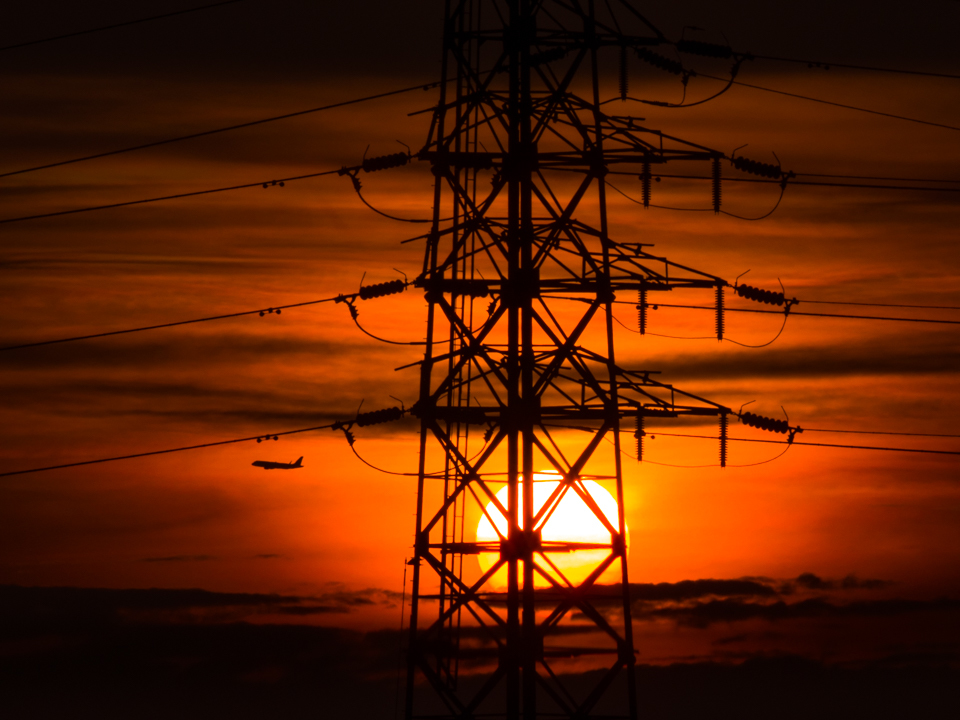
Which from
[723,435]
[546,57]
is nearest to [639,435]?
[723,435]

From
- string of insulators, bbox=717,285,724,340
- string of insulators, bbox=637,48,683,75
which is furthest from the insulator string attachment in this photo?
string of insulators, bbox=637,48,683,75

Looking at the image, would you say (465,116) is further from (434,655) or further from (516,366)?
(434,655)

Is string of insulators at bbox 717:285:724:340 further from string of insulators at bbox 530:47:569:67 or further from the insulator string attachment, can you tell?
string of insulators at bbox 530:47:569:67

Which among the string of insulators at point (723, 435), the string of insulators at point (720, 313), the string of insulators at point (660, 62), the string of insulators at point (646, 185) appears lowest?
the string of insulators at point (723, 435)

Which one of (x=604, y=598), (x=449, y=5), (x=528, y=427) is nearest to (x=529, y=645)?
(x=604, y=598)

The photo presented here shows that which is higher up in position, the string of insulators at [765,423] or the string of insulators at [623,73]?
the string of insulators at [623,73]

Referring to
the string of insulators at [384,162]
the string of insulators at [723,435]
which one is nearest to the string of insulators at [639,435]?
the string of insulators at [723,435]

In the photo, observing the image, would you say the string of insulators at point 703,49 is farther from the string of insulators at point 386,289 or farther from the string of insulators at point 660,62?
the string of insulators at point 386,289
